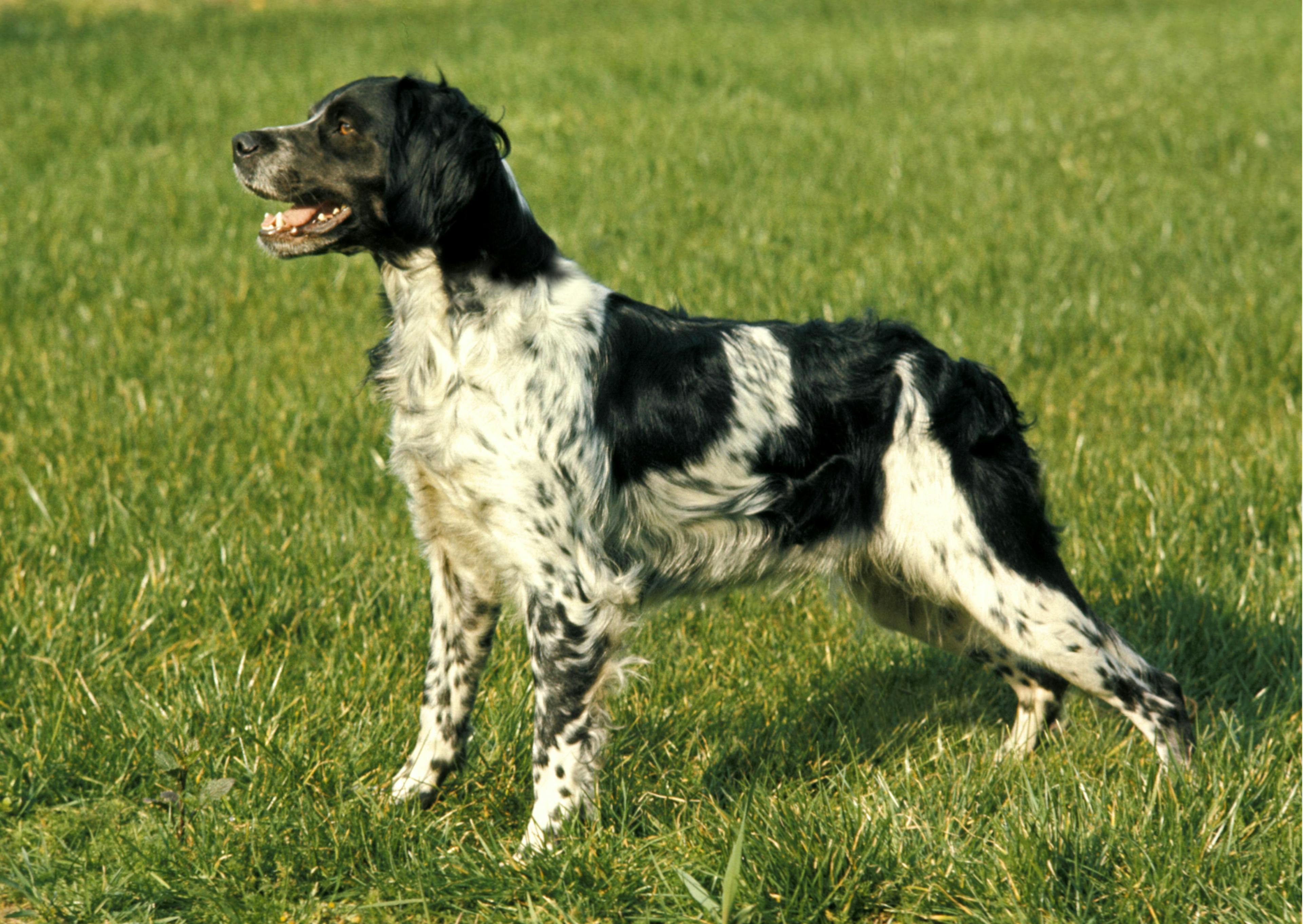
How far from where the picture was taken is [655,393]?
3320 millimetres

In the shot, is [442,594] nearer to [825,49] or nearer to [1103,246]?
[1103,246]

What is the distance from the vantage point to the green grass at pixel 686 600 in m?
3.05

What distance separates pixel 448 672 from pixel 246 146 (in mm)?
1396

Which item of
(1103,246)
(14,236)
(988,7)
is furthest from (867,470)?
(988,7)

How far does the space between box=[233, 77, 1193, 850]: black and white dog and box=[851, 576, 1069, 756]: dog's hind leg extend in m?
0.14

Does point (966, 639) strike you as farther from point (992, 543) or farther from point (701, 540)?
point (701, 540)

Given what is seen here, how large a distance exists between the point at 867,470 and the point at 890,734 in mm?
829

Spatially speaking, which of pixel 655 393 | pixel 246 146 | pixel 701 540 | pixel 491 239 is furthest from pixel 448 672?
pixel 246 146

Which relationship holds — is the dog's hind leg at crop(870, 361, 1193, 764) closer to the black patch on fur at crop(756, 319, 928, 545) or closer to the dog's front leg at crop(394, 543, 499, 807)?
the black patch on fur at crop(756, 319, 928, 545)

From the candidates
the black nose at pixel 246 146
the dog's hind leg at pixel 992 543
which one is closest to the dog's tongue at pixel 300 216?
the black nose at pixel 246 146

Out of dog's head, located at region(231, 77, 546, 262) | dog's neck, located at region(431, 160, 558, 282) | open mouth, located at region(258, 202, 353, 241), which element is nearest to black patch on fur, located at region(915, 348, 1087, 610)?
dog's neck, located at region(431, 160, 558, 282)

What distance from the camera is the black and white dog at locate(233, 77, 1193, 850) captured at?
10.4 feet

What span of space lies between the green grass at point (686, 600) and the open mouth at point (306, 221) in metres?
1.21

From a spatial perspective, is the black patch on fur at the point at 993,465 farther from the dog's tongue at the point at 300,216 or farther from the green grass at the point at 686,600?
the dog's tongue at the point at 300,216
